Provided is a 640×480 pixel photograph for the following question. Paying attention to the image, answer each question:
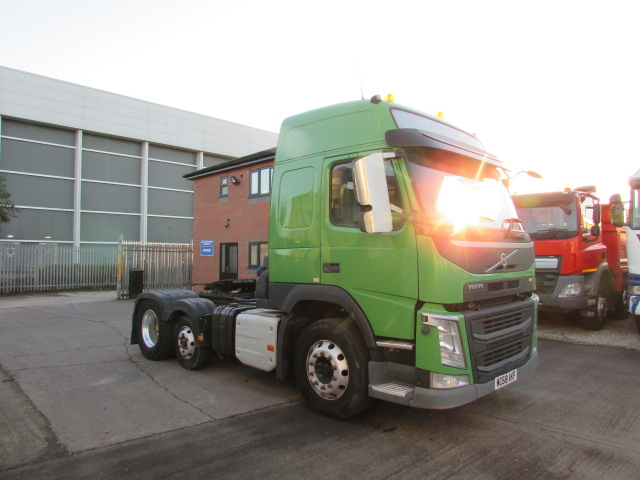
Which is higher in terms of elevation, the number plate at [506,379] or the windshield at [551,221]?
the windshield at [551,221]

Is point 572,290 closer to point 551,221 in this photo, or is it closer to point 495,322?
point 551,221

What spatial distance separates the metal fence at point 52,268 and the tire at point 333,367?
18.6m

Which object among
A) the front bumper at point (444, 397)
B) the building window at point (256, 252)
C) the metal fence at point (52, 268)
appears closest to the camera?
the front bumper at point (444, 397)

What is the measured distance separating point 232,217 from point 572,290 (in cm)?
1449

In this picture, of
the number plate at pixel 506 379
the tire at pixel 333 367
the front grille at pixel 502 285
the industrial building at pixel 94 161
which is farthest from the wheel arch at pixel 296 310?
the industrial building at pixel 94 161

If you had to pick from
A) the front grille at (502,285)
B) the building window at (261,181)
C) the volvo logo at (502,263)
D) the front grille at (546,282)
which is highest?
the building window at (261,181)

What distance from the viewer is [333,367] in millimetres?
4191

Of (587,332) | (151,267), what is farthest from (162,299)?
(151,267)

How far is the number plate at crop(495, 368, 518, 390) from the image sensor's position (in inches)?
153

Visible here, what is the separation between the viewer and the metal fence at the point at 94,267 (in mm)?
17609

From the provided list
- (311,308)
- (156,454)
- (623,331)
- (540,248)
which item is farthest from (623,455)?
(623,331)

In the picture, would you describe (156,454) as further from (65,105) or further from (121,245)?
(65,105)

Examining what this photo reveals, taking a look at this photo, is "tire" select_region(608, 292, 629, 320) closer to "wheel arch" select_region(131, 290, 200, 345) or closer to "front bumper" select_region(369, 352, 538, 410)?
"front bumper" select_region(369, 352, 538, 410)

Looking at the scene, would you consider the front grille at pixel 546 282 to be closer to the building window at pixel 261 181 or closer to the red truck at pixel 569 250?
the red truck at pixel 569 250
